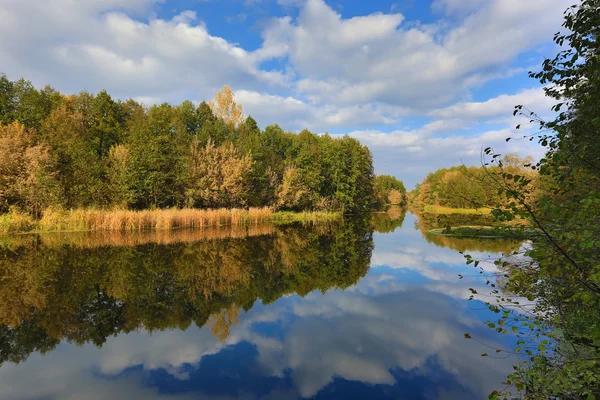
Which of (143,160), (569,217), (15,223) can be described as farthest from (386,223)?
(569,217)

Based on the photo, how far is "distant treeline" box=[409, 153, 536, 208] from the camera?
3.89 metres

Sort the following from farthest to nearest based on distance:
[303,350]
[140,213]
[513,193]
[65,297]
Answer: [140,213] → [65,297] → [303,350] → [513,193]

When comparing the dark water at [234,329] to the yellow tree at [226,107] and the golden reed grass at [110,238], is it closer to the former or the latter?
the golden reed grass at [110,238]

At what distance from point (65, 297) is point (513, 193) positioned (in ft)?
39.1

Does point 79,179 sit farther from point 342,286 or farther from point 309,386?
point 309,386

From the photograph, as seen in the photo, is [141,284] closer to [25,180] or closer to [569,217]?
[569,217]

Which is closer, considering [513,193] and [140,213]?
[513,193]

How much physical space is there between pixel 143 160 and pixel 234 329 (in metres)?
28.0

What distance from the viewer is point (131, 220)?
25438 mm

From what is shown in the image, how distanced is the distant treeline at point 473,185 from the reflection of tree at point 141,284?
6524mm

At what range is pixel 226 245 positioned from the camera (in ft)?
67.0

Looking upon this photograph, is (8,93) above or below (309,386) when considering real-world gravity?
above

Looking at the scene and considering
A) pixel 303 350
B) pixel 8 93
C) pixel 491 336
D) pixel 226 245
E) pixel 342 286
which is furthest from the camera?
pixel 8 93

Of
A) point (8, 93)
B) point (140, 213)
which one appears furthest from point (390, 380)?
point (8, 93)
